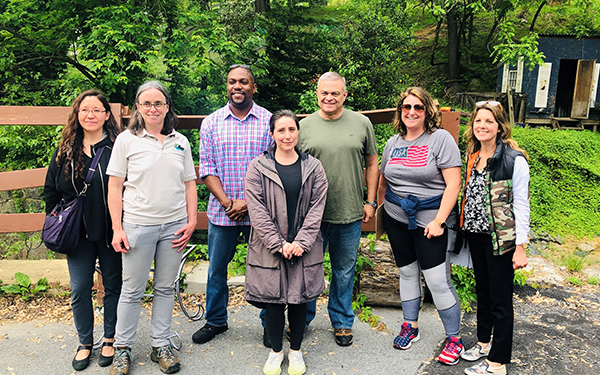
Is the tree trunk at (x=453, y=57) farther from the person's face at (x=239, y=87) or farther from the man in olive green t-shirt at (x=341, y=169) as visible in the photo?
the person's face at (x=239, y=87)

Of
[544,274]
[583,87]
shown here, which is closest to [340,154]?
[544,274]

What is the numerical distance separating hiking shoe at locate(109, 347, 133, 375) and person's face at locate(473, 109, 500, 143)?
2.85 meters

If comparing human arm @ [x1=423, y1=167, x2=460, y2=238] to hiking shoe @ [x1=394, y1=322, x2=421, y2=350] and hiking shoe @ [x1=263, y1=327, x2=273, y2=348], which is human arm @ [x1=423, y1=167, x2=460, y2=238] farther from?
hiking shoe @ [x1=263, y1=327, x2=273, y2=348]

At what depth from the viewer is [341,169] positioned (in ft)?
10.5

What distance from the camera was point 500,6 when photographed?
14.2 metres

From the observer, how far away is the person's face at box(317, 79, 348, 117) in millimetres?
3150

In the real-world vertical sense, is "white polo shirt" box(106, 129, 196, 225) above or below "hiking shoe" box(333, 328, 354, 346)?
above

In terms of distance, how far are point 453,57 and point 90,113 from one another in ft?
52.0

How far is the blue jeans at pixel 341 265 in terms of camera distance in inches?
131

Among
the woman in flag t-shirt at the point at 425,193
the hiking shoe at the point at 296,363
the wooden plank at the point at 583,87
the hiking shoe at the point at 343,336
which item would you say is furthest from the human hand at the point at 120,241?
the wooden plank at the point at 583,87

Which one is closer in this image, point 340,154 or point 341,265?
point 340,154

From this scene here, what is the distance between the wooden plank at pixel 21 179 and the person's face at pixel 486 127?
11.9 feet

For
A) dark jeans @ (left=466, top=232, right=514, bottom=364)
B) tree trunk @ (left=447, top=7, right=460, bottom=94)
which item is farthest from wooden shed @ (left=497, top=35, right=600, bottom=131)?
dark jeans @ (left=466, top=232, right=514, bottom=364)

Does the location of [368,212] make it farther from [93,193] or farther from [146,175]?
[93,193]
